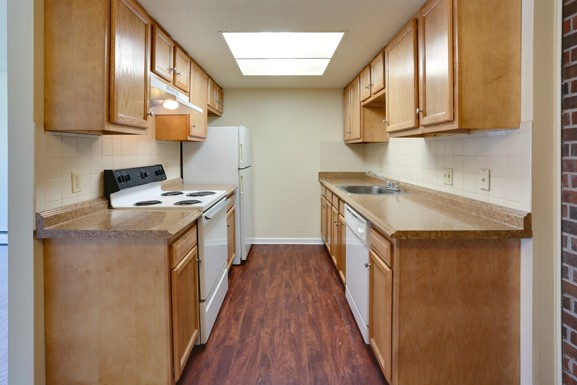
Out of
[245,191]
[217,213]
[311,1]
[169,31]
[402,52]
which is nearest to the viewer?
[311,1]

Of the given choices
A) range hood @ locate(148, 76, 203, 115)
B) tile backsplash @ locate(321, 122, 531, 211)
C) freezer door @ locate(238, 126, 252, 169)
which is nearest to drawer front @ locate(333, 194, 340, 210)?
tile backsplash @ locate(321, 122, 531, 211)

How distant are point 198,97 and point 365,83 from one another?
1.59 metres

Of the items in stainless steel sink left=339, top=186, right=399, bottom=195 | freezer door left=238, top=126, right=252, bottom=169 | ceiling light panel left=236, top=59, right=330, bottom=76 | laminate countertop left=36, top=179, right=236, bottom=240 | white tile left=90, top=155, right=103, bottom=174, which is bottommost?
laminate countertop left=36, top=179, right=236, bottom=240

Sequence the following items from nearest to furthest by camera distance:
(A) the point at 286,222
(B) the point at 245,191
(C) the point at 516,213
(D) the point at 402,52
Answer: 1. (C) the point at 516,213
2. (D) the point at 402,52
3. (B) the point at 245,191
4. (A) the point at 286,222

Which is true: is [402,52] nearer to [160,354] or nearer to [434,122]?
[434,122]

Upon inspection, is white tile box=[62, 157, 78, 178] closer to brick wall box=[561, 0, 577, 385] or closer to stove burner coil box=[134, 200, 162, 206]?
stove burner coil box=[134, 200, 162, 206]

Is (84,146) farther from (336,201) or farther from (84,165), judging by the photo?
(336,201)

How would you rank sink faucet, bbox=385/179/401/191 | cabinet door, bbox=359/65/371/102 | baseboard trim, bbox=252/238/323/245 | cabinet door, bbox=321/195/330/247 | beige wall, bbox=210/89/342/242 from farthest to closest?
baseboard trim, bbox=252/238/323/245 < beige wall, bbox=210/89/342/242 < cabinet door, bbox=321/195/330/247 < cabinet door, bbox=359/65/371/102 < sink faucet, bbox=385/179/401/191

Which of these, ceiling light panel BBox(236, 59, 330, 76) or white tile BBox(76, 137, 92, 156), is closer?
white tile BBox(76, 137, 92, 156)

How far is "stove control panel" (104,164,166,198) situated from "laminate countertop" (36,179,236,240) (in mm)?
103

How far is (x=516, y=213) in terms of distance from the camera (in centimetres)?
164

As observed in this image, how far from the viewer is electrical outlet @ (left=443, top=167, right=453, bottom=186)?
2.33 metres

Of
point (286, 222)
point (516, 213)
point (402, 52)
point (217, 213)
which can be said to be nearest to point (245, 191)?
point (286, 222)

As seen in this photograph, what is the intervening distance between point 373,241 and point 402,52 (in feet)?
4.23
